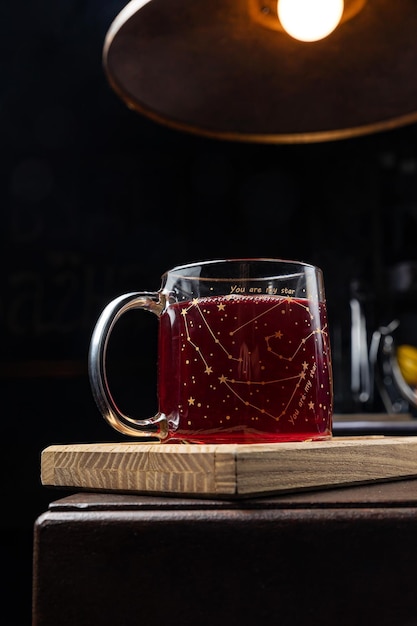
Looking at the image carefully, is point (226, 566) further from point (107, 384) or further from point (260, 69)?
point (260, 69)

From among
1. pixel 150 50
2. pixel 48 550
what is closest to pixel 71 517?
pixel 48 550

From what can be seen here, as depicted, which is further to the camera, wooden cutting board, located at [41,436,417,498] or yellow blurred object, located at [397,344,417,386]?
yellow blurred object, located at [397,344,417,386]

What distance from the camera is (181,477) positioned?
1.85 feet

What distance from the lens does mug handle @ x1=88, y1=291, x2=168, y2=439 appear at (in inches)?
28.5

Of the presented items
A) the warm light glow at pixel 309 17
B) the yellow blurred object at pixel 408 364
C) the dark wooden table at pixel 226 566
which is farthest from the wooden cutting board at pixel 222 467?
the yellow blurred object at pixel 408 364

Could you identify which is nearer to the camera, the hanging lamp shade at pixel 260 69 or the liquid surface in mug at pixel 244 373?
the liquid surface in mug at pixel 244 373

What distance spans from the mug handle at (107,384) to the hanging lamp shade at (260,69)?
0.50m

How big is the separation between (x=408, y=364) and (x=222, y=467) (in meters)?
2.66

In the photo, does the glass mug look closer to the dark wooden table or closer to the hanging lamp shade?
the dark wooden table

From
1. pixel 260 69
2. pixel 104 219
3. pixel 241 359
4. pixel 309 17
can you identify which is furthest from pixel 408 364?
pixel 241 359

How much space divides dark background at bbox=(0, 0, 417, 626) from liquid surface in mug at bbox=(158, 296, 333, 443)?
2.60 meters

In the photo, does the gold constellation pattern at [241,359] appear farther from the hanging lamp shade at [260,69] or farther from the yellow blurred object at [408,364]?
the yellow blurred object at [408,364]

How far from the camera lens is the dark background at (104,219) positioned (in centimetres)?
356

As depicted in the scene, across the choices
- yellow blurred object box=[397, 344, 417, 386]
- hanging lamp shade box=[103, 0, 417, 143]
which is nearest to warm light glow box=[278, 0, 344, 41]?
hanging lamp shade box=[103, 0, 417, 143]
